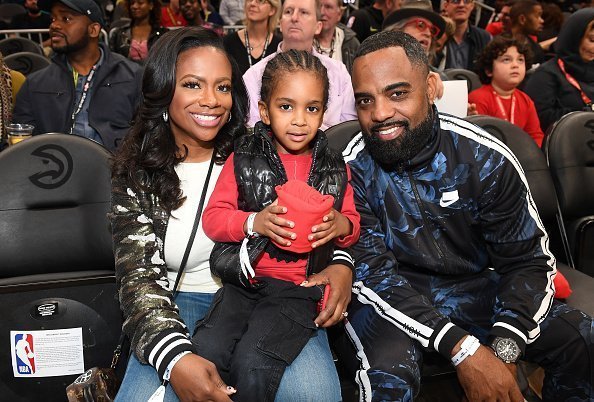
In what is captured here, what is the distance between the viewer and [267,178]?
2064mm

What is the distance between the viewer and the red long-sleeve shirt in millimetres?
1979

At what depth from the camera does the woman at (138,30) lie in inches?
234

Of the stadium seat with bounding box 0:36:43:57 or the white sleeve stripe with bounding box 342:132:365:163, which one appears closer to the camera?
the white sleeve stripe with bounding box 342:132:365:163

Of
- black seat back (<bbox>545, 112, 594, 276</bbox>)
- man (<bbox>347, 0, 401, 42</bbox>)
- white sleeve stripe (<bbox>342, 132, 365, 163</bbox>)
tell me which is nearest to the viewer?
white sleeve stripe (<bbox>342, 132, 365, 163</bbox>)

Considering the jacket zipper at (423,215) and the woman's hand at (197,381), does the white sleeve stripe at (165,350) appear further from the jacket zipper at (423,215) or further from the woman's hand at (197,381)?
the jacket zipper at (423,215)

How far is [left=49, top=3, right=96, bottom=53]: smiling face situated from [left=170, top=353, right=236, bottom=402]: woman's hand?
110 inches

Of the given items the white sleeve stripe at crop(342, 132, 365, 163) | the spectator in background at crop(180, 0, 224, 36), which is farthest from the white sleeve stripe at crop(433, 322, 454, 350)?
the spectator in background at crop(180, 0, 224, 36)

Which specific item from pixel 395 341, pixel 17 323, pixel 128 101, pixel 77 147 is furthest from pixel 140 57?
pixel 395 341

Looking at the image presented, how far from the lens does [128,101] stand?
12.7 ft

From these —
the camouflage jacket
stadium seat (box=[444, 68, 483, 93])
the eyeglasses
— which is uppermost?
the eyeglasses

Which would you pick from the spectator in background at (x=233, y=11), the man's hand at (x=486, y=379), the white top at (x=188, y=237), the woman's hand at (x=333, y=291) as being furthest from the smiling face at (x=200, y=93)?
the spectator in background at (x=233, y=11)

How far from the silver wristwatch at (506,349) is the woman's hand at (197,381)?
86 centimetres

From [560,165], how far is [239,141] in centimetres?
156

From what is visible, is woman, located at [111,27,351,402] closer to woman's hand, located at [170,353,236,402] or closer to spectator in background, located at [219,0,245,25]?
woman's hand, located at [170,353,236,402]
